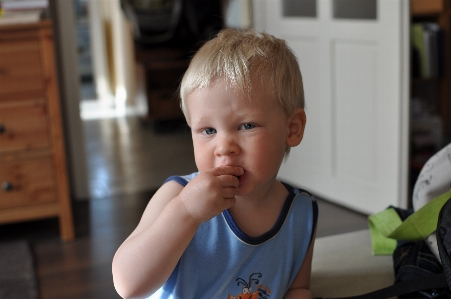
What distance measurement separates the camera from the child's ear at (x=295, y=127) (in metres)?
0.92

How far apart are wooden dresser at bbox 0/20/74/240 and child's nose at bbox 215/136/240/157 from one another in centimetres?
159

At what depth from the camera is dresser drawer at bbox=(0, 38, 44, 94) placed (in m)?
2.21

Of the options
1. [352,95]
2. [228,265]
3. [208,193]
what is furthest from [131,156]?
[208,193]

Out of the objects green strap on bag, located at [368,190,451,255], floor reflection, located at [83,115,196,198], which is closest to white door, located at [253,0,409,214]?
floor reflection, located at [83,115,196,198]

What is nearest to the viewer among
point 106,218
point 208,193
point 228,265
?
point 208,193

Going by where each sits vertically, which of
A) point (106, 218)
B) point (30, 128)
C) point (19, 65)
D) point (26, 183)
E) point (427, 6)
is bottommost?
point (106, 218)

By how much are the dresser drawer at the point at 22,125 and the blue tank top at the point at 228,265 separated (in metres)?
1.50

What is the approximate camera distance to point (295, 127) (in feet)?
3.06

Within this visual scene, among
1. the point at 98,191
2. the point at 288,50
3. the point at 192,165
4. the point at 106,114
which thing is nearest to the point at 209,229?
the point at 288,50

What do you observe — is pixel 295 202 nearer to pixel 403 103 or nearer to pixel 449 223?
pixel 449 223

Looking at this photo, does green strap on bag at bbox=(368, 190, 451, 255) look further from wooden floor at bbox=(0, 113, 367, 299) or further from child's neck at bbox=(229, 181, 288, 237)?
wooden floor at bbox=(0, 113, 367, 299)

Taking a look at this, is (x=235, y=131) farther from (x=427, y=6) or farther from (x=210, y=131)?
(x=427, y=6)

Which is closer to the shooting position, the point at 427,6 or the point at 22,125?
the point at 22,125

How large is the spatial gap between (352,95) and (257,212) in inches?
65.3
